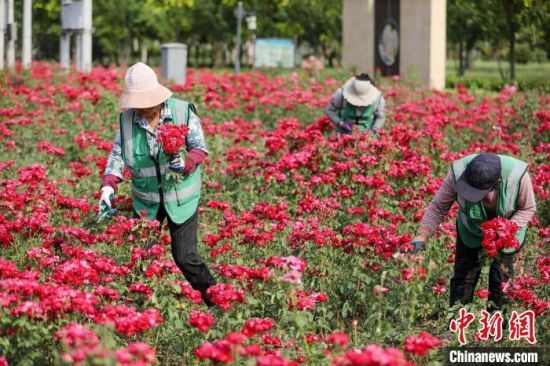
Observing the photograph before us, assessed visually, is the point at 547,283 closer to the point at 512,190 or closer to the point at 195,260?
the point at 512,190

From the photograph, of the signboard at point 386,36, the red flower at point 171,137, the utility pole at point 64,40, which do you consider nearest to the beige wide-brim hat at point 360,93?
the red flower at point 171,137

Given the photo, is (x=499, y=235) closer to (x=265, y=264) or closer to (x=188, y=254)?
(x=265, y=264)

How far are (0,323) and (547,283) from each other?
306cm

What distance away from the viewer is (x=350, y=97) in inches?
373

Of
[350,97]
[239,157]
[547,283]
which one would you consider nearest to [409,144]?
[350,97]

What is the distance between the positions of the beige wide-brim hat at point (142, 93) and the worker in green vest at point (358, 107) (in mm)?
4151

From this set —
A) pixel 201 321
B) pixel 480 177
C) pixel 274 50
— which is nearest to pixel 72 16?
pixel 274 50

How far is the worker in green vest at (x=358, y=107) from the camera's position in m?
9.44

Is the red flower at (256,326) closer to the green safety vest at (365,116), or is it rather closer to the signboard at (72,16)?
the green safety vest at (365,116)

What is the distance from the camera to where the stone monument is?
22.5 meters

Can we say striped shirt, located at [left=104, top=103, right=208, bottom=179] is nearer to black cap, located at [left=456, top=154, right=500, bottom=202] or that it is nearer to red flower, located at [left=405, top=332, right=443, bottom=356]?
black cap, located at [left=456, top=154, right=500, bottom=202]

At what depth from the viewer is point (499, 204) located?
200 inches

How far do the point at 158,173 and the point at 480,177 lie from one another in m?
1.90

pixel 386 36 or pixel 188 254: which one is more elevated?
pixel 386 36
